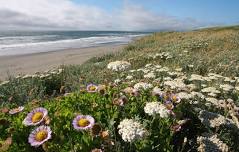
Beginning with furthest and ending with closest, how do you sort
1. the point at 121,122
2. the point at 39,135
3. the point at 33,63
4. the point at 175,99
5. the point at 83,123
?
1. the point at 33,63
2. the point at 175,99
3. the point at 121,122
4. the point at 83,123
5. the point at 39,135

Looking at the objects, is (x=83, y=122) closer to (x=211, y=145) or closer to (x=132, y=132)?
(x=132, y=132)

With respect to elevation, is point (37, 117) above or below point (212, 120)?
above

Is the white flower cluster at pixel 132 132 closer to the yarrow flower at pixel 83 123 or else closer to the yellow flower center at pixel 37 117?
the yarrow flower at pixel 83 123

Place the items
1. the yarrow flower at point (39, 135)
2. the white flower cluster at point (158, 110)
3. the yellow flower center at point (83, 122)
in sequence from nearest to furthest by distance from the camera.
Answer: the yarrow flower at point (39, 135), the yellow flower center at point (83, 122), the white flower cluster at point (158, 110)

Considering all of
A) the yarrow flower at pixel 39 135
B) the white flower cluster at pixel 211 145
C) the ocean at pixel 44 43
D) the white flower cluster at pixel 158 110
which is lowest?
the ocean at pixel 44 43

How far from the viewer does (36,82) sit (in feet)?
31.2

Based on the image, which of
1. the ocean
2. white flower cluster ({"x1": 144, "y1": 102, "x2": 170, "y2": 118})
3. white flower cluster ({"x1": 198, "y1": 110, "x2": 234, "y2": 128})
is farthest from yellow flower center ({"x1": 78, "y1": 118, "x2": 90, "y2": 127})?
the ocean

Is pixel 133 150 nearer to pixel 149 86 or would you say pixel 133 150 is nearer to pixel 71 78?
pixel 149 86

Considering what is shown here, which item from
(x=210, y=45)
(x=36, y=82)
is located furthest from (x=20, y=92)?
(x=210, y=45)

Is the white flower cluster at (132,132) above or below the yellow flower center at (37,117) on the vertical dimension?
below

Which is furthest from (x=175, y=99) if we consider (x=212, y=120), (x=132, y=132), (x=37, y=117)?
(x=37, y=117)

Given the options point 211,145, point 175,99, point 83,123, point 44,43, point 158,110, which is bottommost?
point 44,43

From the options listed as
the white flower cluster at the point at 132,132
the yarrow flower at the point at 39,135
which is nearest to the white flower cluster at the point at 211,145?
the white flower cluster at the point at 132,132

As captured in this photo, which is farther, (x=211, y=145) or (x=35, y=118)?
(x=211, y=145)
